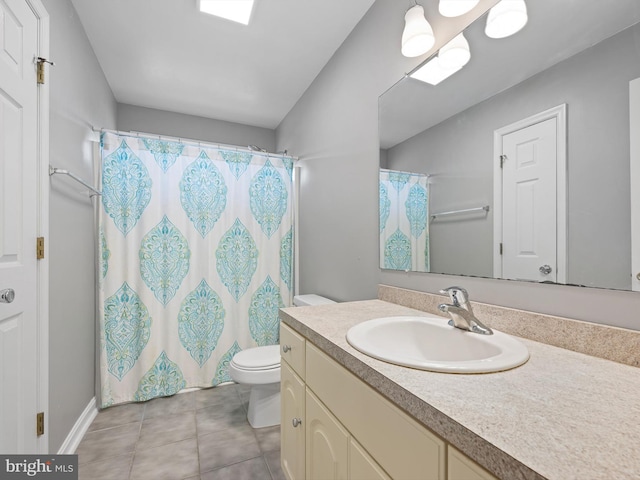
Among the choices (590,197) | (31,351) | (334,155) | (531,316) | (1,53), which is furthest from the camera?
(334,155)

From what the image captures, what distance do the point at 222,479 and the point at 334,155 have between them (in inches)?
76.5

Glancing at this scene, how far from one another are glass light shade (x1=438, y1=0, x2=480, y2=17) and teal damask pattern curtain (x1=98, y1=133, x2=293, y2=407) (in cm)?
168

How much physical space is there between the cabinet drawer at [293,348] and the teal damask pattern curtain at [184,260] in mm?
1273

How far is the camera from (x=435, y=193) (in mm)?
1293


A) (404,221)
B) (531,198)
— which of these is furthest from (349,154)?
(531,198)

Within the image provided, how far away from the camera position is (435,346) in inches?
39.6

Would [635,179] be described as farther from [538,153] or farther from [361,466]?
[361,466]

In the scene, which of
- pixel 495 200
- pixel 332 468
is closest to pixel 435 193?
pixel 495 200

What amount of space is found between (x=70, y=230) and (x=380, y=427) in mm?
1880

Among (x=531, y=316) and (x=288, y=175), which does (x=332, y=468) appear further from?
(x=288, y=175)

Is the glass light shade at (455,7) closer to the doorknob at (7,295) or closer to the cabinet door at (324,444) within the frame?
the cabinet door at (324,444)

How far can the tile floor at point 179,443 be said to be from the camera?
145 cm

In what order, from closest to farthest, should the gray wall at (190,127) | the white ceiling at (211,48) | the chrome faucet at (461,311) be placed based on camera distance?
the chrome faucet at (461,311) → the white ceiling at (211,48) → the gray wall at (190,127)

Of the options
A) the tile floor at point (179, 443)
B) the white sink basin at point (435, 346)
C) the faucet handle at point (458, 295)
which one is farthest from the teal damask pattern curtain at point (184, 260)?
the faucet handle at point (458, 295)
